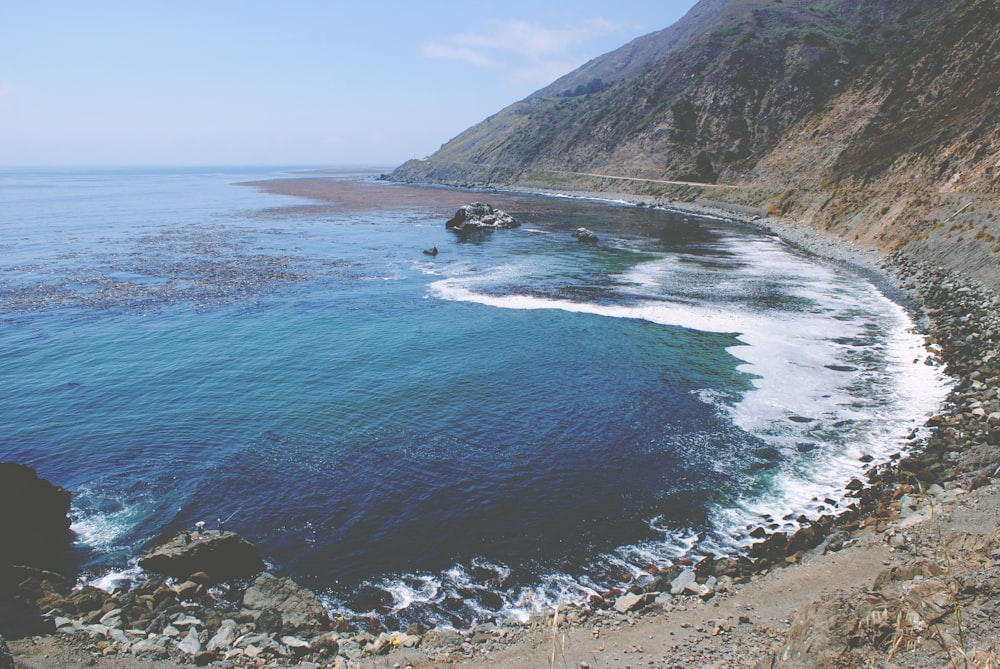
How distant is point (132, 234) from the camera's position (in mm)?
82875

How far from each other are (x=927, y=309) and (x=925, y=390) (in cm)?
1620

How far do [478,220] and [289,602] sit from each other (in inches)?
3231

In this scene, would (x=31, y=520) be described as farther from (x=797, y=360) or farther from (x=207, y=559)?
(x=797, y=360)

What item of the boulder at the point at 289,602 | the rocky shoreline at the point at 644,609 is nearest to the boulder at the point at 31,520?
the rocky shoreline at the point at 644,609

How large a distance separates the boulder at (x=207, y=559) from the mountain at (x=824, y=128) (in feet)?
153

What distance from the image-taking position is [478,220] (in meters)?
93.8

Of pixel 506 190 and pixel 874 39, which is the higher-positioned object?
pixel 874 39

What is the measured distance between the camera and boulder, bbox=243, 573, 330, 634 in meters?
14.8

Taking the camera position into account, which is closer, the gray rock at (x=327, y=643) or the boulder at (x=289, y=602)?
the gray rock at (x=327, y=643)

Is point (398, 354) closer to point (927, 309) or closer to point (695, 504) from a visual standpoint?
point (695, 504)

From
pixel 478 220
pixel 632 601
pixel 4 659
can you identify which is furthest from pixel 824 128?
pixel 4 659

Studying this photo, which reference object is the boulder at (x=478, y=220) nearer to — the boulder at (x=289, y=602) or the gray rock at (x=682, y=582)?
the boulder at (x=289, y=602)

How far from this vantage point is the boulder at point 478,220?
91875 millimetres

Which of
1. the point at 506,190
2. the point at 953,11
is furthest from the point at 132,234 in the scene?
the point at 953,11
